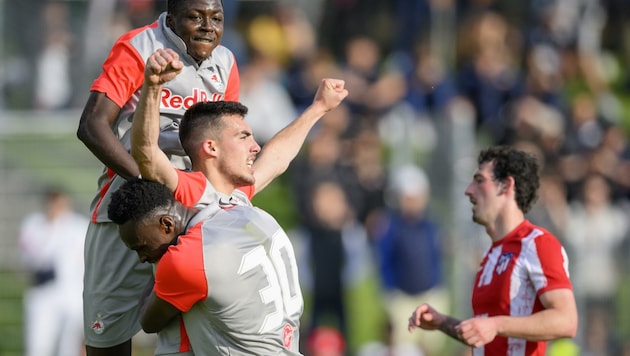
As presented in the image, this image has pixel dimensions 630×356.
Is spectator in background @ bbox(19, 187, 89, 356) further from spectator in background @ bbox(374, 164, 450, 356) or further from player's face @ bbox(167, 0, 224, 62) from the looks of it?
player's face @ bbox(167, 0, 224, 62)

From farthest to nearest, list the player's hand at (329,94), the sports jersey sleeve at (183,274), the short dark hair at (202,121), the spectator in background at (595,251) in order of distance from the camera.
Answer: the spectator in background at (595,251) → the player's hand at (329,94) → the short dark hair at (202,121) → the sports jersey sleeve at (183,274)

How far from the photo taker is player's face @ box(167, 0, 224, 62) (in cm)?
573

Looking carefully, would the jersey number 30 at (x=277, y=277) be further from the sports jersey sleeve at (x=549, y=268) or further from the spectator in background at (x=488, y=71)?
the spectator in background at (x=488, y=71)

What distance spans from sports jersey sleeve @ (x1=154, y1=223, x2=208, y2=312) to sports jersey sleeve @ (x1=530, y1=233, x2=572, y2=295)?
6.60 feet

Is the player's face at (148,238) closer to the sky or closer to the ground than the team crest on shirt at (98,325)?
closer to the sky

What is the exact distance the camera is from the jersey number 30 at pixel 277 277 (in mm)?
5129

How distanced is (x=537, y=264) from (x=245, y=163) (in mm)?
1761

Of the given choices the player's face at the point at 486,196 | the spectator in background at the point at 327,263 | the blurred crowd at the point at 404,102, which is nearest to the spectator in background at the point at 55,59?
the blurred crowd at the point at 404,102

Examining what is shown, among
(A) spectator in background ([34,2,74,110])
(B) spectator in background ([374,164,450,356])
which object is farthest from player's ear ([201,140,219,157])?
(A) spectator in background ([34,2,74,110])

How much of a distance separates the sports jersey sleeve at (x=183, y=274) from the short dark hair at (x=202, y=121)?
64cm

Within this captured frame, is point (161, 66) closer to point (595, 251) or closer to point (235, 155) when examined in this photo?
point (235, 155)

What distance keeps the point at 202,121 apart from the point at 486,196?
190 centimetres

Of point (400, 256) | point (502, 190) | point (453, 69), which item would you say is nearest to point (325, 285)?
point (400, 256)

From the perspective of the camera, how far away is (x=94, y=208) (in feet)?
20.1
